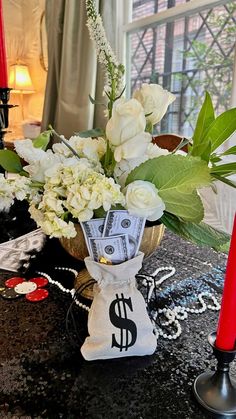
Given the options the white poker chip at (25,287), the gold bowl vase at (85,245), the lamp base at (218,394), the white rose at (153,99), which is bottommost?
the white poker chip at (25,287)

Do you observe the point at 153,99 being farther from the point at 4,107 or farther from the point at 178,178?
the point at 4,107

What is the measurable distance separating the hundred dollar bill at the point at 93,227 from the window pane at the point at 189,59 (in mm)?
1361

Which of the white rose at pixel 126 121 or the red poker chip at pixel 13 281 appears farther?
the red poker chip at pixel 13 281

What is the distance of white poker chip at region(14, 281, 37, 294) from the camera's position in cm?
67

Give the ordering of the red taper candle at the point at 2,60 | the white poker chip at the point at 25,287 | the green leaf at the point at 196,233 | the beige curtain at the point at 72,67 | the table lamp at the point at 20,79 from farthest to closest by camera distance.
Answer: the table lamp at the point at 20,79 < the beige curtain at the point at 72,67 < the red taper candle at the point at 2,60 < the white poker chip at the point at 25,287 < the green leaf at the point at 196,233

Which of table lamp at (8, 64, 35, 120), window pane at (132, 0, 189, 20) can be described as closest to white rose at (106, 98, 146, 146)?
window pane at (132, 0, 189, 20)

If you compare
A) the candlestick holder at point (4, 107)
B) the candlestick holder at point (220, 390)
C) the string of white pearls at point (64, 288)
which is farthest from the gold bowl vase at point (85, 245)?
the candlestick holder at point (4, 107)

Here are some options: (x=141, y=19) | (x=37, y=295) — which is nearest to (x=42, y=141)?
(x=37, y=295)

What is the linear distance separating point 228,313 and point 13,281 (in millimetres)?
469

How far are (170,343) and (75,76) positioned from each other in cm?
206

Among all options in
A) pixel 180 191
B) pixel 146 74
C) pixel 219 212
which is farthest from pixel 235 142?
pixel 180 191

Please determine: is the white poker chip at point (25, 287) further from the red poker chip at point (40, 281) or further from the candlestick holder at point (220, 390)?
the candlestick holder at point (220, 390)

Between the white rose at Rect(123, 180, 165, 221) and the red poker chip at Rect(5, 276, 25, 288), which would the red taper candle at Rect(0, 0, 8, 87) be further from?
the white rose at Rect(123, 180, 165, 221)

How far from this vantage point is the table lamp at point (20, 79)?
284 centimetres
